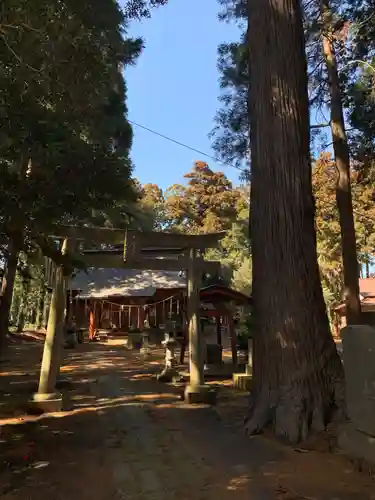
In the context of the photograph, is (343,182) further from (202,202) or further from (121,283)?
(202,202)

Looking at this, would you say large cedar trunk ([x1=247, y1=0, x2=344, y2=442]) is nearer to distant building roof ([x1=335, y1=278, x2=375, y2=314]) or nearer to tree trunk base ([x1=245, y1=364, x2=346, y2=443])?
tree trunk base ([x1=245, y1=364, x2=346, y2=443])

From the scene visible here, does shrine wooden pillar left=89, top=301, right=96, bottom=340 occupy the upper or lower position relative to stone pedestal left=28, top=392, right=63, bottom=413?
upper

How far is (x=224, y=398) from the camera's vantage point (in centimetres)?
759

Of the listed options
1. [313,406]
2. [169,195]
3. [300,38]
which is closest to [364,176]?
[300,38]

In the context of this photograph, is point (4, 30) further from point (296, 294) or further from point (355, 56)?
point (355, 56)

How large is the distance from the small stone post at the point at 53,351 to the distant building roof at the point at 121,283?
13.8 meters

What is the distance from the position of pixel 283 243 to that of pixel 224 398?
3.40 m

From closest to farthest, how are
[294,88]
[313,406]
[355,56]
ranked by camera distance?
[313,406] < [294,88] < [355,56]

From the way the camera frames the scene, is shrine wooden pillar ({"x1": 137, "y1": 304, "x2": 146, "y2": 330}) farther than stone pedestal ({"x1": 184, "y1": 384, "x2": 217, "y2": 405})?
Yes

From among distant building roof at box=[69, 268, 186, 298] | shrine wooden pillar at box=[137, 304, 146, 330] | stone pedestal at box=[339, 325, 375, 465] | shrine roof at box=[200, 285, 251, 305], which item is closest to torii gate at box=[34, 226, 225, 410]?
shrine roof at box=[200, 285, 251, 305]

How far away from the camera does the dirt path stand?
11.4 ft

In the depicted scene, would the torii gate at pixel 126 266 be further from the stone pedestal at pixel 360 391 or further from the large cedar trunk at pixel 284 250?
the stone pedestal at pixel 360 391

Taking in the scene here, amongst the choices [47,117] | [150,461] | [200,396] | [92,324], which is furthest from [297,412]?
[92,324]

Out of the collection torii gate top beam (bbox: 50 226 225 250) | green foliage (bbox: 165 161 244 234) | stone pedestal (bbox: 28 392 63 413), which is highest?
green foliage (bbox: 165 161 244 234)
